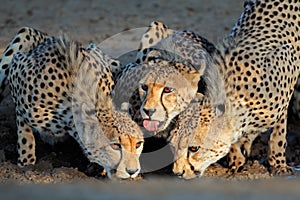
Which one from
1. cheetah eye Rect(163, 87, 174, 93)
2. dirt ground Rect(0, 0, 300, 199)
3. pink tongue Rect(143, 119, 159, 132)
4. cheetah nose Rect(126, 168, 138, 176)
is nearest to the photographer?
dirt ground Rect(0, 0, 300, 199)

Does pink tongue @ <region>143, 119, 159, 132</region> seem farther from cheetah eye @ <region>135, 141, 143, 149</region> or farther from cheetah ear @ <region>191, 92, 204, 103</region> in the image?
cheetah ear @ <region>191, 92, 204, 103</region>

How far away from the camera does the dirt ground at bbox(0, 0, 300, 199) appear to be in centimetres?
389

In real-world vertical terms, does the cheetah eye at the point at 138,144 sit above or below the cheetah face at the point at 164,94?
below

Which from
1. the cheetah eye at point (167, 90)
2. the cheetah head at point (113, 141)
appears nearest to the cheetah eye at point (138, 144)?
the cheetah head at point (113, 141)

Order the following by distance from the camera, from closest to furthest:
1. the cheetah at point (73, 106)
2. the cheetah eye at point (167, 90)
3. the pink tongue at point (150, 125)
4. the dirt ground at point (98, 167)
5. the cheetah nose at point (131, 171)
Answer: the dirt ground at point (98, 167)
the cheetah nose at point (131, 171)
the cheetah at point (73, 106)
the pink tongue at point (150, 125)
the cheetah eye at point (167, 90)

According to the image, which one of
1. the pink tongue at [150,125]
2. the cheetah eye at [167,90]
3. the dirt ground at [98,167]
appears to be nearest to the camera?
the dirt ground at [98,167]

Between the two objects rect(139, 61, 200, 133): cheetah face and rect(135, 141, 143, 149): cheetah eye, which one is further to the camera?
rect(139, 61, 200, 133): cheetah face

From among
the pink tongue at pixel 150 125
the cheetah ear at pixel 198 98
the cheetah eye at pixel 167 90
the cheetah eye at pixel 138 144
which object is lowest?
the cheetah eye at pixel 138 144

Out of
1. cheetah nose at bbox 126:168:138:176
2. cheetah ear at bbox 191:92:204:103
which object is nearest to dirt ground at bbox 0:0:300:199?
cheetah nose at bbox 126:168:138:176

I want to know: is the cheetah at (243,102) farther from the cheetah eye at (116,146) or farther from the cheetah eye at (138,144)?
the cheetah eye at (116,146)

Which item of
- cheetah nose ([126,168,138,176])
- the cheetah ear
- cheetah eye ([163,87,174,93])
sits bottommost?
cheetah nose ([126,168,138,176])

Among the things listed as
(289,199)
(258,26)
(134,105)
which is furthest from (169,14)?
(289,199)

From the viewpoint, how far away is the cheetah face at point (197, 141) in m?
5.19

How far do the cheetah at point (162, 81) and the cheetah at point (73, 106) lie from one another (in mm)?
105
